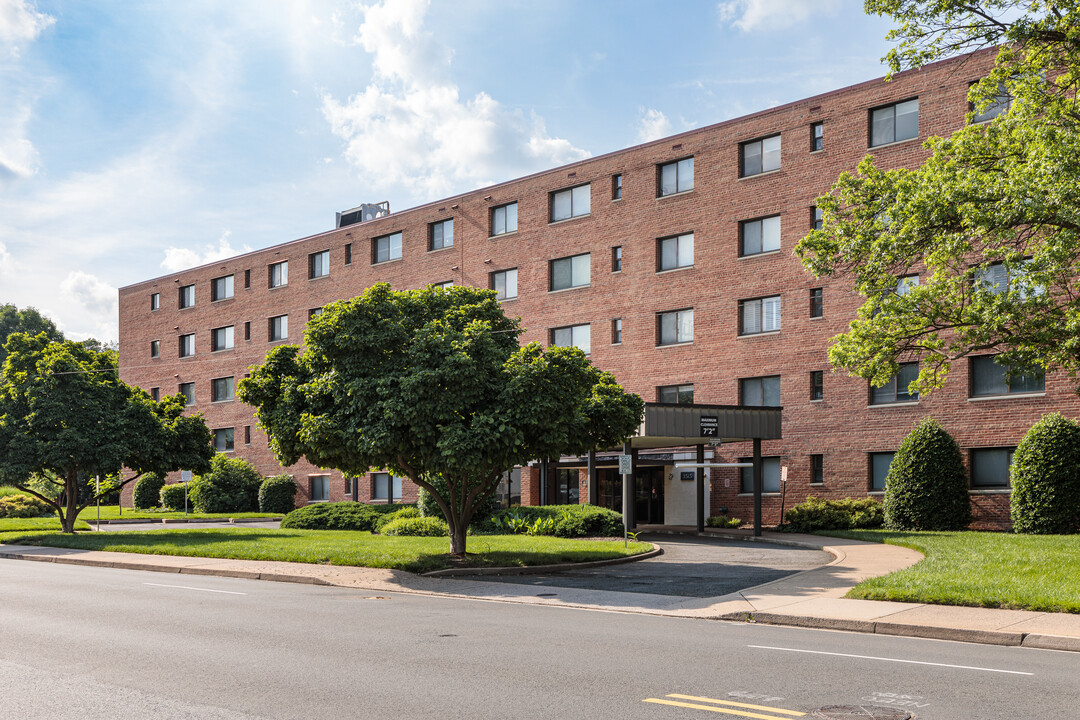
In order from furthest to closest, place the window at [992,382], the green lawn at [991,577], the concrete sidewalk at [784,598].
Result: the window at [992,382]
the green lawn at [991,577]
the concrete sidewalk at [784,598]

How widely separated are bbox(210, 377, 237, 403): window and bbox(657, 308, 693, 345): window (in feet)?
94.8

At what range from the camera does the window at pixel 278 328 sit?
54.2m

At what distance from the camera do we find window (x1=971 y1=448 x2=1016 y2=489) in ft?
102

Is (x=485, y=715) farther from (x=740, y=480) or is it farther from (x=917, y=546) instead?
(x=740, y=480)

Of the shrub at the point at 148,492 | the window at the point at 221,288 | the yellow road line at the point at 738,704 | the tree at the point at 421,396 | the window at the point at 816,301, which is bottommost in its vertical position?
the shrub at the point at 148,492

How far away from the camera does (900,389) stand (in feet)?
109

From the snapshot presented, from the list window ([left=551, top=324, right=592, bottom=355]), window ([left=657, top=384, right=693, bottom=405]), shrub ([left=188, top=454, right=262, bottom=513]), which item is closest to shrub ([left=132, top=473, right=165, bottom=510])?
shrub ([left=188, top=454, right=262, bottom=513])

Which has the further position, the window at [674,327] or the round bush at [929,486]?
the window at [674,327]

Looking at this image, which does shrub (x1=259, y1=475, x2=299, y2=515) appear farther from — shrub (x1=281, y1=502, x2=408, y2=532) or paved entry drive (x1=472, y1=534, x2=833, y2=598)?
paved entry drive (x1=472, y1=534, x2=833, y2=598)

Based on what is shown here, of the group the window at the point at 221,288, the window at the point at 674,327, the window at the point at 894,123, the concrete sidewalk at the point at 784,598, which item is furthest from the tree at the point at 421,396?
the window at the point at 221,288

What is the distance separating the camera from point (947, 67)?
3238 cm

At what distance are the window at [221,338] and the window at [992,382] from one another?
134ft

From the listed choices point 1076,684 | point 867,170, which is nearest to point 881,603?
point 1076,684

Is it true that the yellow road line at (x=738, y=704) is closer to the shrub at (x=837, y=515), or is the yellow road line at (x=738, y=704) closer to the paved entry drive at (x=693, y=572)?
the paved entry drive at (x=693, y=572)
